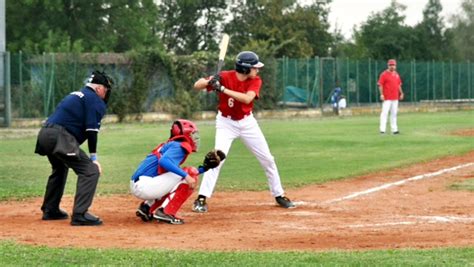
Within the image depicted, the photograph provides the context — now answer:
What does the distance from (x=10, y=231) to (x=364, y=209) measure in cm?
461

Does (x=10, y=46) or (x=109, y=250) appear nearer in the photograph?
(x=109, y=250)

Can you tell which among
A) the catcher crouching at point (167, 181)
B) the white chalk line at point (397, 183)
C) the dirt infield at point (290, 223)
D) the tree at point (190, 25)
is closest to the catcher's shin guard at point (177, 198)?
the catcher crouching at point (167, 181)

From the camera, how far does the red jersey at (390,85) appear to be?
2999 cm

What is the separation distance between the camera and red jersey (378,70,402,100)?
29991 mm

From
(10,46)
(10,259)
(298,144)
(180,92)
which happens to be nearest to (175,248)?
(10,259)

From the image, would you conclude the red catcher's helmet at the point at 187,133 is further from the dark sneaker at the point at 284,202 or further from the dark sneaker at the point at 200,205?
the dark sneaker at the point at 284,202

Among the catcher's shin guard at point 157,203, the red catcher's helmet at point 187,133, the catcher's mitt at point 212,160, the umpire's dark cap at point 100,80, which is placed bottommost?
the catcher's shin guard at point 157,203

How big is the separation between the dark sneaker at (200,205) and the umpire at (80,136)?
1764 millimetres

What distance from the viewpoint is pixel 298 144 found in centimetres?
2647

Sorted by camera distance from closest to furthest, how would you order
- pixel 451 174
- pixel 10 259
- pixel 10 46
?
pixel 10 259, pixel 451 174, pixel 10 46

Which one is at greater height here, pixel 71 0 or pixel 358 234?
pixel 71 0

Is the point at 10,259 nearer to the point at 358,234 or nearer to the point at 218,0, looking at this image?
the point at 358,234

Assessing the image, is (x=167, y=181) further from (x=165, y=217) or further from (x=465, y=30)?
(x=465, y=30)

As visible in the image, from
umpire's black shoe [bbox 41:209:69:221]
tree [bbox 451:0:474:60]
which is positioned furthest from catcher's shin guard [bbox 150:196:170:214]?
tree [bbox 451:0:474:60]
